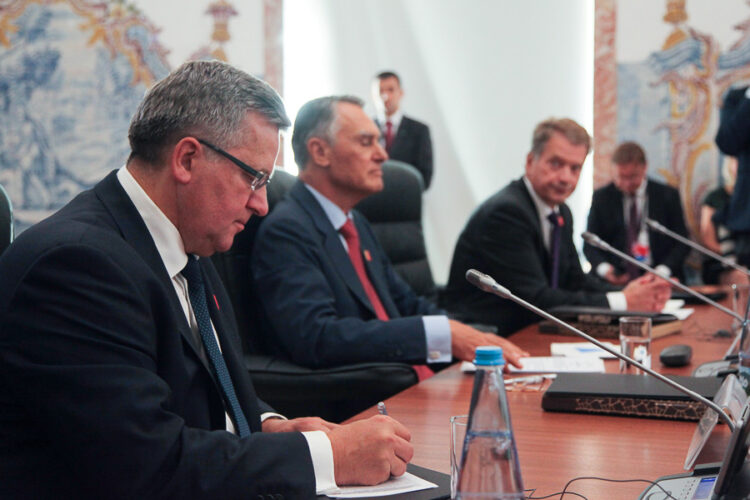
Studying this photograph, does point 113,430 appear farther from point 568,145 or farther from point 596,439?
point 568,145

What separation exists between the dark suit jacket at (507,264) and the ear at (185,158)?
1905 mm

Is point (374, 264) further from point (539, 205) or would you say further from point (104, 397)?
point (104, 397)

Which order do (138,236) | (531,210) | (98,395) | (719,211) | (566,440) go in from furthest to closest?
(719,211), (531,210), (566,440), (138,236), (98,395)

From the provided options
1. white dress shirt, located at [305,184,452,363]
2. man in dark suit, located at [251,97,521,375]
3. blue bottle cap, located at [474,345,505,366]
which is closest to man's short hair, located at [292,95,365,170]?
man in dark suit, located at [251,97,521,375]

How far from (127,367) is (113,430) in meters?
0.08

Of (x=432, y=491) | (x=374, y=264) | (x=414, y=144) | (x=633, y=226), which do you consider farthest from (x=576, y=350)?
(x=414, y=144)

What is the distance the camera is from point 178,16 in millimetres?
6188

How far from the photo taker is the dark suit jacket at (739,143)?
390 centimetres

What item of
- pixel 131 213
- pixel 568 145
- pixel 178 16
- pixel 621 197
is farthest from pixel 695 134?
pixel 131 213

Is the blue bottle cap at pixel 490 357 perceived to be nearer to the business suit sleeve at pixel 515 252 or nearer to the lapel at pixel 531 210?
the business suit sleeve at pixel 515 252

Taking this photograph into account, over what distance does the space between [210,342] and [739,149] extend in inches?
130

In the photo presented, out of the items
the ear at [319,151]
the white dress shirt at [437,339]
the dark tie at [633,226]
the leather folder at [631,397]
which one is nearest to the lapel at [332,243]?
the ear at [319,151]

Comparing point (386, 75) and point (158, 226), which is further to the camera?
point (386, 75)

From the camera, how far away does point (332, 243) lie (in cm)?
258
